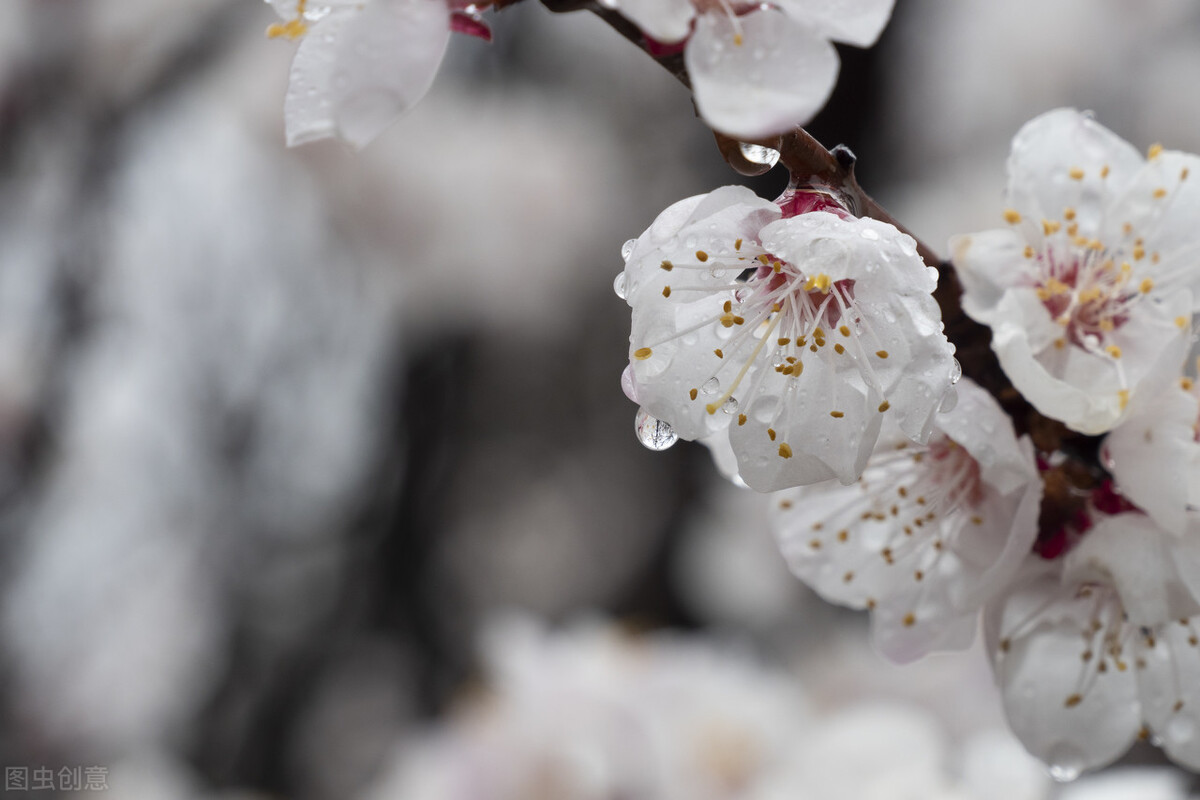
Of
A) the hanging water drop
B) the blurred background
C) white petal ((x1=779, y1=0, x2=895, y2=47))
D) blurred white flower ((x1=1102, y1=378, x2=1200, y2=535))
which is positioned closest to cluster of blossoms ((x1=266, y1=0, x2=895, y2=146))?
white petal ((x1=779, y1=0, x2=895, y2=47))

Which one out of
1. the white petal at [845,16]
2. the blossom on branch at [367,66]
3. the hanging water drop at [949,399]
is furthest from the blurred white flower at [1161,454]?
the blossom on branch at [367,66]

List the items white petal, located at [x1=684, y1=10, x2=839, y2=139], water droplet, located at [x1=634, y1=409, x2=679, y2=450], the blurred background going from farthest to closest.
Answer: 1. the blurred background
2. water droplet, located at [x1=634, y1=409, x2=679, y2=450]
3. white petal, located at [x1=684, y1=10, x2=839, y2=139]

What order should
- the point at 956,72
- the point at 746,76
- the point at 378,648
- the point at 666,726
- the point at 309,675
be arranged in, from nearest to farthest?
the point at 746,76
the point at 666,726
the point at 309,675
the point at 378,648
the point at 956,72

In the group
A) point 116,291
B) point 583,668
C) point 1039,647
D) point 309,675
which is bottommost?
point 309,675

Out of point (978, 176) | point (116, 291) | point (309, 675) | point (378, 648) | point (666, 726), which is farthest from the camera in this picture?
point (978, 176)

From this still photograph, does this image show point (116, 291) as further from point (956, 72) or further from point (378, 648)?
point (956, 72)

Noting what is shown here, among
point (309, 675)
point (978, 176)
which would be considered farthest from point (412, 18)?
point (978, 176)

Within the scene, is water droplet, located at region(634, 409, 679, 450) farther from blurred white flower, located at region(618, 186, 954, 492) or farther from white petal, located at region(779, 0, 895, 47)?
white petal, located at region(779, 0, 895, 47)
